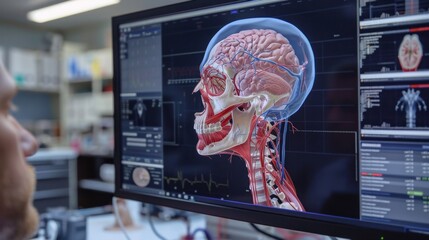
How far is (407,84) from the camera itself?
581 mm

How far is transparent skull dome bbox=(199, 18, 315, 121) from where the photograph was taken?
69 centimetres

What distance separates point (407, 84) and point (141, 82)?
1.93 ft

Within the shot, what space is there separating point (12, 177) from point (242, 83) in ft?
1.52

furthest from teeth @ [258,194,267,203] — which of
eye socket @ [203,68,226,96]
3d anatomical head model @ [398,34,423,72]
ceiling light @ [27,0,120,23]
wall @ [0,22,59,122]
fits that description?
wall @ [0,22,59,122]

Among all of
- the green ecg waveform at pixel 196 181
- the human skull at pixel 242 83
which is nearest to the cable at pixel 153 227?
the green ecg waveform at pixel 196 181

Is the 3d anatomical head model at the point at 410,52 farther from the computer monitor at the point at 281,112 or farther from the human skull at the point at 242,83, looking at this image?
the human skull at the point at 242,83

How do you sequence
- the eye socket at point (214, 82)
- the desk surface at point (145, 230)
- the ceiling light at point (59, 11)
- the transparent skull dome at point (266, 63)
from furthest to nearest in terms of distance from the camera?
the ceiling light at point (59, 11), the desk surface at point (145, 230), the eye socket at point (214, 82), the transparent skull dome at point (266, 63)

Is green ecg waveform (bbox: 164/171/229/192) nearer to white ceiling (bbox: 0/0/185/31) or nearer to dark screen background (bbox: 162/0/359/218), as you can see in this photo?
dark screen background (bbox: 162/0/359/218)

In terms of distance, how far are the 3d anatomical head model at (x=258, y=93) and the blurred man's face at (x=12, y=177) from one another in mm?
418

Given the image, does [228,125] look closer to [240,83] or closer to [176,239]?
[240,83]

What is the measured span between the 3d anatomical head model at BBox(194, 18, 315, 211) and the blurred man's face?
1.37 ft

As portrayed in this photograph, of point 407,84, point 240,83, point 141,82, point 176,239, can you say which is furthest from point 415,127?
point 176,239

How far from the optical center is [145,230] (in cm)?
119

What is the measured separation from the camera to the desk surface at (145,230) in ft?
3.70
